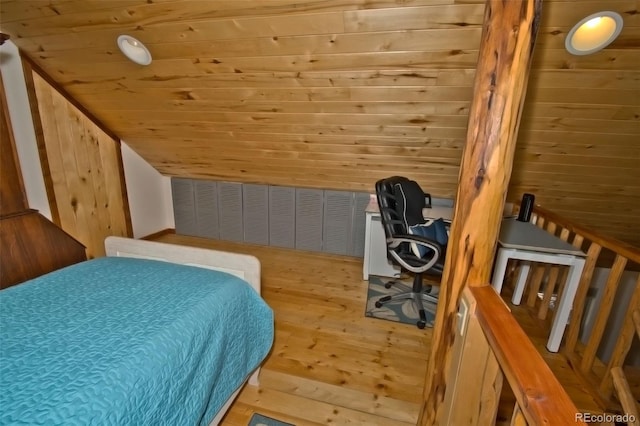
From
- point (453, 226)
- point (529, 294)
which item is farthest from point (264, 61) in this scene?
point (529, 294)

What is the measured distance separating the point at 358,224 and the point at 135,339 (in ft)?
8.87

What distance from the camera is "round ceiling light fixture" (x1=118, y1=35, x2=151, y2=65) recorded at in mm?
2082

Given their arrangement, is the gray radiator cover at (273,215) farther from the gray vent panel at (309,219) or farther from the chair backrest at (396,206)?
the chair backrest at (396,206)

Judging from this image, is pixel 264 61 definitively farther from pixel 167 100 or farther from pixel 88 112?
pixel 88 112

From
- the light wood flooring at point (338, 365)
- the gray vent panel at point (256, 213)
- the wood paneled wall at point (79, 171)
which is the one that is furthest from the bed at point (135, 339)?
the gray vent panel at point (256, 213)

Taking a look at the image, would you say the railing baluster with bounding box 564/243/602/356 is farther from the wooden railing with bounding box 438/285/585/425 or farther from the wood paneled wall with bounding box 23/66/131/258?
the wood paneled wall with bounding box 23/66/131/258

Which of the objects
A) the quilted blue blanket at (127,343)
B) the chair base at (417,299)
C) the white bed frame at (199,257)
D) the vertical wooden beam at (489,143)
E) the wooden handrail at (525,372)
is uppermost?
the vertical wooden beam at (489,143)

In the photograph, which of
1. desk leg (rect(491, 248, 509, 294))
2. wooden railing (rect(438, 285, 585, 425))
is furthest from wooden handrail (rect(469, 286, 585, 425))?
desk leg (rect(491, 248, 509, 294))

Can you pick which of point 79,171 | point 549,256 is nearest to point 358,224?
point 549,256

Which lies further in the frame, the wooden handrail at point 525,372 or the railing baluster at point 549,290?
the railing baluster at point 549,290

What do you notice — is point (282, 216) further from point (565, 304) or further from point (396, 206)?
point (565, 304)

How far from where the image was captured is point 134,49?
7.16 ft

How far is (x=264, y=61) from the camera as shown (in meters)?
2.04

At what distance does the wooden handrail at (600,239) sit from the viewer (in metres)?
1.60
